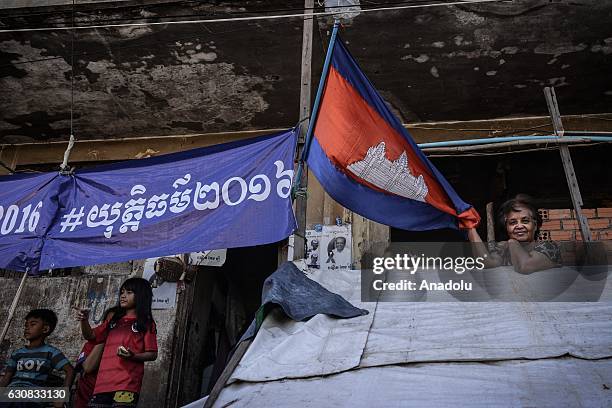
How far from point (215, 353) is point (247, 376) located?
3.60 m

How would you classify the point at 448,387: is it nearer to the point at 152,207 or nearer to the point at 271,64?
the point at 152,207

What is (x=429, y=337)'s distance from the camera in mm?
3455

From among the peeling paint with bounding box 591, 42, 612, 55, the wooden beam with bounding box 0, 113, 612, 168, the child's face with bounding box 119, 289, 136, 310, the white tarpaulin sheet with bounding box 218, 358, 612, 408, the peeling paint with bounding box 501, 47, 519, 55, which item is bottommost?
the white tarpaulin sheet with bounding box 218, 358, 612, 408

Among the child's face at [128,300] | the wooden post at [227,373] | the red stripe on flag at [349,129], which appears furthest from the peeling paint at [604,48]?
the child's face at [128,300]

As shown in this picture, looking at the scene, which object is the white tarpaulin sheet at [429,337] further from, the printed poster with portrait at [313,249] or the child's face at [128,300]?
the printed poster with portrait at [313,249]

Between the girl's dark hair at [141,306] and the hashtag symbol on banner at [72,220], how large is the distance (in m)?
0.88

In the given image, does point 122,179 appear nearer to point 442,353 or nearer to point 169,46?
point 169,46

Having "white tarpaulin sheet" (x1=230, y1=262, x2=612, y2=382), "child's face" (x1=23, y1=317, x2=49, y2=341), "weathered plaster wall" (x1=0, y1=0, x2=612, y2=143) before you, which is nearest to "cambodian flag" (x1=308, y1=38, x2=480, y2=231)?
"white tarpaulin sheet" (x1=230, y1=262, x2=612, y2=382)

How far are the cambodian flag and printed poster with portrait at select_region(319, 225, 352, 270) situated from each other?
5.86ft

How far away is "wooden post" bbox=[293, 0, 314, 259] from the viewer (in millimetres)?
4148

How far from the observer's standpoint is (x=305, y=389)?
120 inches

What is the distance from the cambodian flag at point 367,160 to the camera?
397 cm

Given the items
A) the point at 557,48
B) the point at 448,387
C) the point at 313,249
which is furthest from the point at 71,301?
the point at 557,48

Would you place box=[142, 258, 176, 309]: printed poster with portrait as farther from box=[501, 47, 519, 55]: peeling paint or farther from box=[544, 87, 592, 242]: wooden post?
box=[501, 47, 519, 55]: peeling paint
